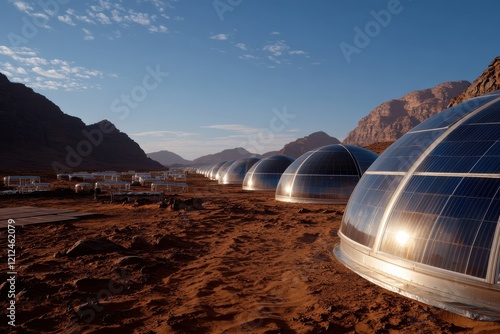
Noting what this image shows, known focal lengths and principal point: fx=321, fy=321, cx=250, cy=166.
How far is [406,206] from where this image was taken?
26.9ft

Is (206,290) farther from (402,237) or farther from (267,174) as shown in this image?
(267,174)

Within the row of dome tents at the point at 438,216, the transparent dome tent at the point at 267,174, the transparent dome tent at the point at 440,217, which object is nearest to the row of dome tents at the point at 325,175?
the transparent dome tent at the point at 267,174

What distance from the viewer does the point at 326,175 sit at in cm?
2691

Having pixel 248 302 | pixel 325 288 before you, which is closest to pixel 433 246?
pixel 325 288

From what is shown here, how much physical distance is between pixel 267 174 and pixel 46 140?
12477 cm

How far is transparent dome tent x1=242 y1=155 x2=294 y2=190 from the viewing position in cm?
4185

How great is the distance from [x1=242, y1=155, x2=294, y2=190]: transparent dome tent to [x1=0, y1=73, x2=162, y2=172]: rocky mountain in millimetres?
90692

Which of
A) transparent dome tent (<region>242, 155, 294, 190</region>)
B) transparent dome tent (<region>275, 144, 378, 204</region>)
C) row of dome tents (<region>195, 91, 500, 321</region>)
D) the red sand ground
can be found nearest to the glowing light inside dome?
row of dome tents (<region>195, 91, 500, 321</region>)

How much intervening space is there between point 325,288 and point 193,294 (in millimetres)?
3531

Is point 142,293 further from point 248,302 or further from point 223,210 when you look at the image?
point 223,210

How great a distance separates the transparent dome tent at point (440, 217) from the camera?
657cm

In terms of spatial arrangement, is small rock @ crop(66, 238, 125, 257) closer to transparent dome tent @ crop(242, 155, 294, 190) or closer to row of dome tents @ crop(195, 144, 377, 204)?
row of dome tents @ crop(195, 144, 377, 204)

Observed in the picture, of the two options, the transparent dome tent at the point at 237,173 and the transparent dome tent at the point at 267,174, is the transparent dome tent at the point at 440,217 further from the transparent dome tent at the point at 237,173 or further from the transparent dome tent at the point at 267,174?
the transparent dome tent at the point at 237,173

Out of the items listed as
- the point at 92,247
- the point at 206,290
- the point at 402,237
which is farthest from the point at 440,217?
the point at 92,247
